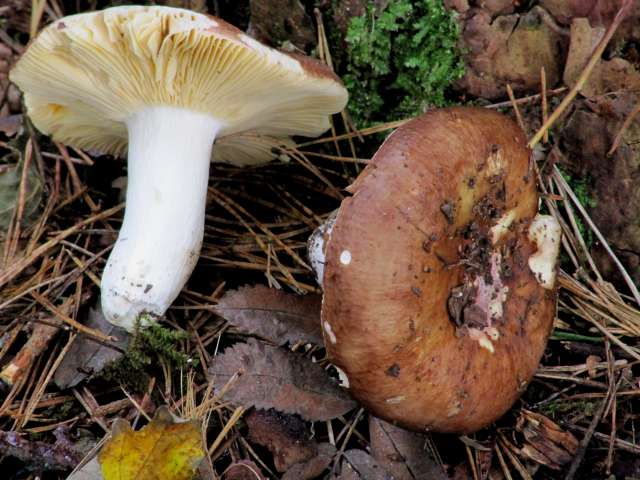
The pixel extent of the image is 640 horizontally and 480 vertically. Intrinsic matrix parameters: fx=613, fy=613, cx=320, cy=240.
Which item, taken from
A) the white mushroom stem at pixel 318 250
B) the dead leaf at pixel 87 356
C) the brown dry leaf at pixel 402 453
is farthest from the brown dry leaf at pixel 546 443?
the dead leaf at pixel 87 356

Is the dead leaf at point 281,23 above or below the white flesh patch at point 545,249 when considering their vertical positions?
above

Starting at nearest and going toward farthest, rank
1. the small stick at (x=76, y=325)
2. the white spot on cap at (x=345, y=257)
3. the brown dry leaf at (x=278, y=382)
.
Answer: the white spot on cap at (x=345, y=257)
the brown dry leaf at (x=278, y=382)
the small stick at (x=76, y=325)

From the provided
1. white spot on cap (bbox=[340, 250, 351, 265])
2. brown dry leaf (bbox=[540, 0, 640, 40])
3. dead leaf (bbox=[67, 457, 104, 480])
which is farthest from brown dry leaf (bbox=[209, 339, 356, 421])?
brown dry leaf (bbox=[540, 0, 640, 40])

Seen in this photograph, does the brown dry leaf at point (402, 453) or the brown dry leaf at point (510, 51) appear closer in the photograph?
the brown dry leaf at point (402, 453)

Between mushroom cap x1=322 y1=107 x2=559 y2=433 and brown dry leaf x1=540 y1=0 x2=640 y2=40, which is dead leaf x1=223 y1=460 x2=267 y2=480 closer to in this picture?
mushroom cap x1=322 y1=107 x2=559 y2=433

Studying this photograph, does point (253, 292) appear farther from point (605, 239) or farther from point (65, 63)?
point (605, 239)

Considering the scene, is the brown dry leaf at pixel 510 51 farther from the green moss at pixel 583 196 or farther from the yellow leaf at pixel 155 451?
the yellow leaf at pixel 155 451

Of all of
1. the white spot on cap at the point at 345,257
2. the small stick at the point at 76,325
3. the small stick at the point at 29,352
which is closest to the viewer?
the white spot on cap at the point at 345,257
